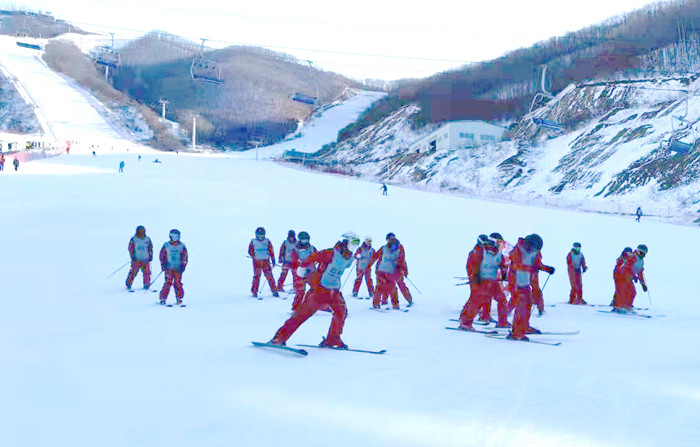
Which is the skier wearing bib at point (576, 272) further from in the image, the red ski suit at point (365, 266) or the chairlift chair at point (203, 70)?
the chairlift chair at point (203, 70)

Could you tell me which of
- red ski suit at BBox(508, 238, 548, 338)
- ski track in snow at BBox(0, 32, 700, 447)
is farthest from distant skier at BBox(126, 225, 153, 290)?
red ski suit at BBox(508, 238, 548, 338)

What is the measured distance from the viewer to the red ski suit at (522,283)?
329 inches

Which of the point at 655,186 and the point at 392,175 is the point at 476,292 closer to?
the point at 655,186

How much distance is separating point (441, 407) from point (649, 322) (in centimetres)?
640

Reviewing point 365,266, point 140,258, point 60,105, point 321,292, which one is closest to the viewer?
point 321,292

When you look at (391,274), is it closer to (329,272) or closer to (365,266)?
(365,266)

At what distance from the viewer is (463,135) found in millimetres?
63375

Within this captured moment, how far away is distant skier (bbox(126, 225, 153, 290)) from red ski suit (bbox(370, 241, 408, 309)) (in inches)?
172

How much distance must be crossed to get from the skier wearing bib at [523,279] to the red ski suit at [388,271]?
10.2 ft

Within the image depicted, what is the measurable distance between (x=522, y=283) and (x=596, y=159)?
3987 cm

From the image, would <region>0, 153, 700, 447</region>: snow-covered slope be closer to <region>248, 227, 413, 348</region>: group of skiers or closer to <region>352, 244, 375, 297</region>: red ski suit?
<region>248, 227, 413, 348</region>: group of skiers

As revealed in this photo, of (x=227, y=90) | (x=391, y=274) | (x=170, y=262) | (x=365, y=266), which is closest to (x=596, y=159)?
(x=365, y=266)

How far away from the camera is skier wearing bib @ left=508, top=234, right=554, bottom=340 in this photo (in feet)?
27.4

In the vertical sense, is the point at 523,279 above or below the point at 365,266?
above
